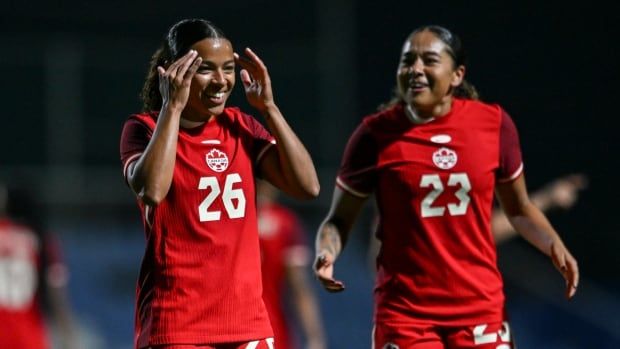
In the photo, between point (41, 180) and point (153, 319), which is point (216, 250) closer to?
point (153, 319)

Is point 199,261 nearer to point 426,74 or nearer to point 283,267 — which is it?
point 426,74

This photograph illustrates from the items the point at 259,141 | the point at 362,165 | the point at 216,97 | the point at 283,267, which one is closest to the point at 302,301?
the point at 283,267

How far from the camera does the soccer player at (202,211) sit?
4602 millimetres

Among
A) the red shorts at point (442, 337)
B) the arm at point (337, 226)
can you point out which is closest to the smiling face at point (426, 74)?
the arm at point (337, 226)

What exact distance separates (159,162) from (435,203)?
146 cm

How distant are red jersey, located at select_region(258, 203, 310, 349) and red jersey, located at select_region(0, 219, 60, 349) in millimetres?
1453

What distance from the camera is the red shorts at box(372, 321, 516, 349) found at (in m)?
5.33

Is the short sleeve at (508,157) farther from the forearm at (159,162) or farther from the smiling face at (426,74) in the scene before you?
the forearm at (159,162)

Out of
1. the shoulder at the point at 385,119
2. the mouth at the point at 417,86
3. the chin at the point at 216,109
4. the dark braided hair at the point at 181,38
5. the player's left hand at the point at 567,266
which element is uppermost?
the dark braided hair at the point at 181,38

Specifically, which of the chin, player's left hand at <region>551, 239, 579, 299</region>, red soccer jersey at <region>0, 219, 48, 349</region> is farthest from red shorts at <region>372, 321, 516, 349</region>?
red soccer jersey at <region>0, 219, 48, 349</region>

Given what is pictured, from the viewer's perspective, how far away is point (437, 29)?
5.76m

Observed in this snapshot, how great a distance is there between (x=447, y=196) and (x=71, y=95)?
331 inches

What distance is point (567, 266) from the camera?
17.9 feet

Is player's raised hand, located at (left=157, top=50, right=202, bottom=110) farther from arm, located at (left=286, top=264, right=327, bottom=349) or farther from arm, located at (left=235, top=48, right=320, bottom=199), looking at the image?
arm, located at (left=286, top=264, right=327, bottom=349)
